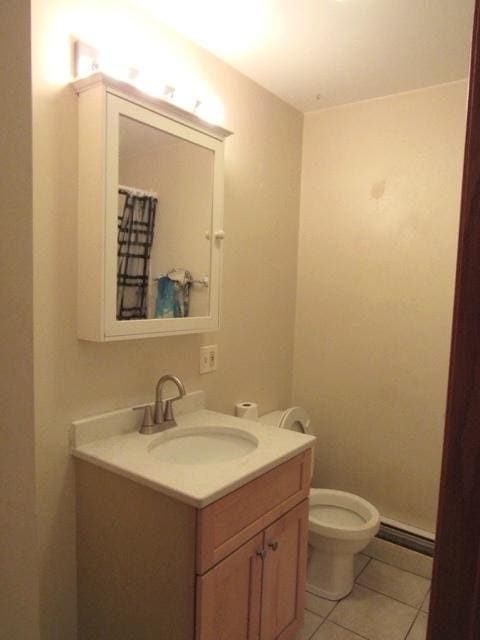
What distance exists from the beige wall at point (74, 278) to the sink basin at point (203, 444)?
0.20m

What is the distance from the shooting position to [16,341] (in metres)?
1.12

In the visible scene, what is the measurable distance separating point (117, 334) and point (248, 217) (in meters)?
0.97

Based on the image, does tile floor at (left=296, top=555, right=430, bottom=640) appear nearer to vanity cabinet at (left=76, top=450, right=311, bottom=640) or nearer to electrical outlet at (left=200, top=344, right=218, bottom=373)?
vanity cabinet at (left=76, top=450, right=311, bottom=640)

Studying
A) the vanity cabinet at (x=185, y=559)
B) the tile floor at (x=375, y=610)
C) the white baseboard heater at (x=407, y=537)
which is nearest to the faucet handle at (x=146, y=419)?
the vanity cabinet at (x=185, y=559)

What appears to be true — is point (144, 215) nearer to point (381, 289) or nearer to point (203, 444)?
point (203, 444)

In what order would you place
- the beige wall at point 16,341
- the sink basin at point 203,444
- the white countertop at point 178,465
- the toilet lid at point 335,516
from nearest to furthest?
the beige wall at point 16,341 < the white countertop at point 178,465 < the sink basin at point 203,444 < the toilet lid at point 335,516

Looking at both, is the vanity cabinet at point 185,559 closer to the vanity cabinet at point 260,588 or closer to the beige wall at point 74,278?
the vanity cabinet at point 260,588

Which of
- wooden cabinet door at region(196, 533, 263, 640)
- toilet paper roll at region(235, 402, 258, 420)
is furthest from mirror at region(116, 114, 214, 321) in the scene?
wooden cabinet door at region(196, 533, 263, 640)

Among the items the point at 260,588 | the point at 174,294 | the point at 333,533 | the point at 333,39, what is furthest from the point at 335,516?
the point at 333,39

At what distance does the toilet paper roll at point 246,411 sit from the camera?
79.6 inches

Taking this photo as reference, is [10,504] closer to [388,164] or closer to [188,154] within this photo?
[188,154]

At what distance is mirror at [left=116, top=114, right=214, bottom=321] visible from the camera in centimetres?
143

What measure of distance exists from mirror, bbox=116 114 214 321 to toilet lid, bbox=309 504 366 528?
1.14m

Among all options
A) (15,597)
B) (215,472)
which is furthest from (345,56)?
(15,597)
